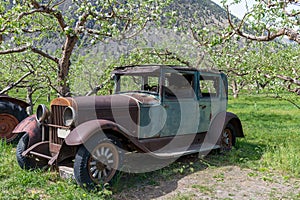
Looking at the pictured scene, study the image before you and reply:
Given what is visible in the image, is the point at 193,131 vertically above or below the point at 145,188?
above

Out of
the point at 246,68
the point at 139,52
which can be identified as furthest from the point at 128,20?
the point at 246,68

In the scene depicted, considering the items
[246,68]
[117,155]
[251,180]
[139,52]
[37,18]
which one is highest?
[37,18]

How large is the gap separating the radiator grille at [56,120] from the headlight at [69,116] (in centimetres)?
14

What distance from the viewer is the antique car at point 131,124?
554 cm

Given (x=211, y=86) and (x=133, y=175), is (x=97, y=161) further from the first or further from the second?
(x=211, y=86)

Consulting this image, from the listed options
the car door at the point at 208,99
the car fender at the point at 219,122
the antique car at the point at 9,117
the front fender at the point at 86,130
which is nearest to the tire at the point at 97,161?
the front fender at the point at 86,130

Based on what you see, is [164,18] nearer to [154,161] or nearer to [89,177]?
[154,161]

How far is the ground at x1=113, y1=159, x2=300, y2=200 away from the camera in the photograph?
544 centimetres

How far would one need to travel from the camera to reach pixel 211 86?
860 centimetres

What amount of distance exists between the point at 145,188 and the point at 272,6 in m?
4.39

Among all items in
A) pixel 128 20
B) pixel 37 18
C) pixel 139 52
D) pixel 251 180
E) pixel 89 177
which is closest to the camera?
pixel 89 177

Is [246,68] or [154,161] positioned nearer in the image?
[154,161]

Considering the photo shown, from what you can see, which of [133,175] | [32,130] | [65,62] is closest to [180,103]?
[133,175]

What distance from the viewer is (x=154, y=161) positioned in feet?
23.5
